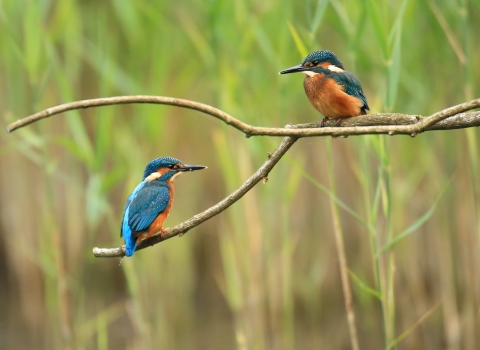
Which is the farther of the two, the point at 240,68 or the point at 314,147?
the point at 314,147

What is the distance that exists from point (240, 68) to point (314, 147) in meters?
2.05

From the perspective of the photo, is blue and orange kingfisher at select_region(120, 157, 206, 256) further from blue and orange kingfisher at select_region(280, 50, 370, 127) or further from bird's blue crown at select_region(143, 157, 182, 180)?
blue and orange kingfisher at select_region(280, 50, 370, 127)

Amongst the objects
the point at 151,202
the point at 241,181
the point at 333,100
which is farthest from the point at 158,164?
the point at 241,181

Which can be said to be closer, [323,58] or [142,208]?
[142,208]

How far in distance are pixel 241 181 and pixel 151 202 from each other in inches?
83.8

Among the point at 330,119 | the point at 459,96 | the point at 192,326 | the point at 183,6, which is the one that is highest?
the point at 183,6

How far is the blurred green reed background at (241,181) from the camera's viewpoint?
3348 millimetres

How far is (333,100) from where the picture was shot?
195 cm

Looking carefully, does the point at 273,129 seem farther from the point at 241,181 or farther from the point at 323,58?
the point at 241,181

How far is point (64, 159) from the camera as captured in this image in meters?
6.57

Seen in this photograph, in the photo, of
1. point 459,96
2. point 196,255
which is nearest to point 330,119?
point 459,96

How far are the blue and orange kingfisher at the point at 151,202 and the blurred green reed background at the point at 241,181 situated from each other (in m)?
0.59

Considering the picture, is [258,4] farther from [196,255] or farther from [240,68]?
[196,255]

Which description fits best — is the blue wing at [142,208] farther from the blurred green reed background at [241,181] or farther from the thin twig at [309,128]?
the blurred green reed background at [241,181]
